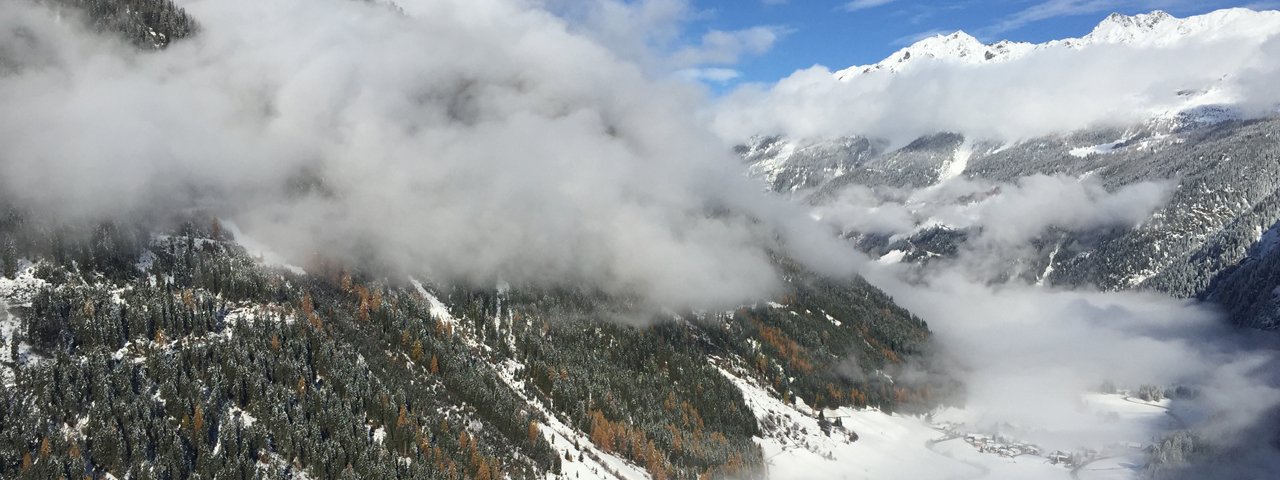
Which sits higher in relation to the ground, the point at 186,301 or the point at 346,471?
the point at 186,301

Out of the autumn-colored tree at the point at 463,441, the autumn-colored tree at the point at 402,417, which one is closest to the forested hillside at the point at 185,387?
the autumn-colored tree at the point at 463,441

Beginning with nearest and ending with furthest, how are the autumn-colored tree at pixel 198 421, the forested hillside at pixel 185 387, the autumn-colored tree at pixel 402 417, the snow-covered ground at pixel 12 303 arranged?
1. the forested hillside at pixel 185 387
2. the snow-covered ground at pixel 12 303
3. the autumn-colored tree at pixel 198 421
4. the autumn-colored tree at pixel 402 417

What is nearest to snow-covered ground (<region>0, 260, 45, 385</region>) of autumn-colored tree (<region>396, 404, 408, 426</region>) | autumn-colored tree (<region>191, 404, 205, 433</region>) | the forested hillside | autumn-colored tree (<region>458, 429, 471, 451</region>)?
the forested hillside

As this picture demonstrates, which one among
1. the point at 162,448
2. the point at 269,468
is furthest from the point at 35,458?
the point at 269,468

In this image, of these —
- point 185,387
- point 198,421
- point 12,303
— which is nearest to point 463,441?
point 198,421

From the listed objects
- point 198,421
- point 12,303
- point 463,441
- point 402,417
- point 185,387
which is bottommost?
point 463,441

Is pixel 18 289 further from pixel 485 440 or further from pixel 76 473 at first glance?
pixel 485 440

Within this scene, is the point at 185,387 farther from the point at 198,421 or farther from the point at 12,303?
the point at 12,303

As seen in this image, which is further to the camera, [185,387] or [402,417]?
[402,417]

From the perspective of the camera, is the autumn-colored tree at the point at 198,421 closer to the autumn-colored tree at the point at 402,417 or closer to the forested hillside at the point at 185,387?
the forested hillside at the point at 185,387

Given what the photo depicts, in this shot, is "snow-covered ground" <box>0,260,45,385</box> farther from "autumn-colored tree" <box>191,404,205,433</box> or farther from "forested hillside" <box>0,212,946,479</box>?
"autumn-colored tree" <box>191,404,205,433</box>

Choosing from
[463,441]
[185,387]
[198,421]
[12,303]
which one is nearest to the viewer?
[198,421]
